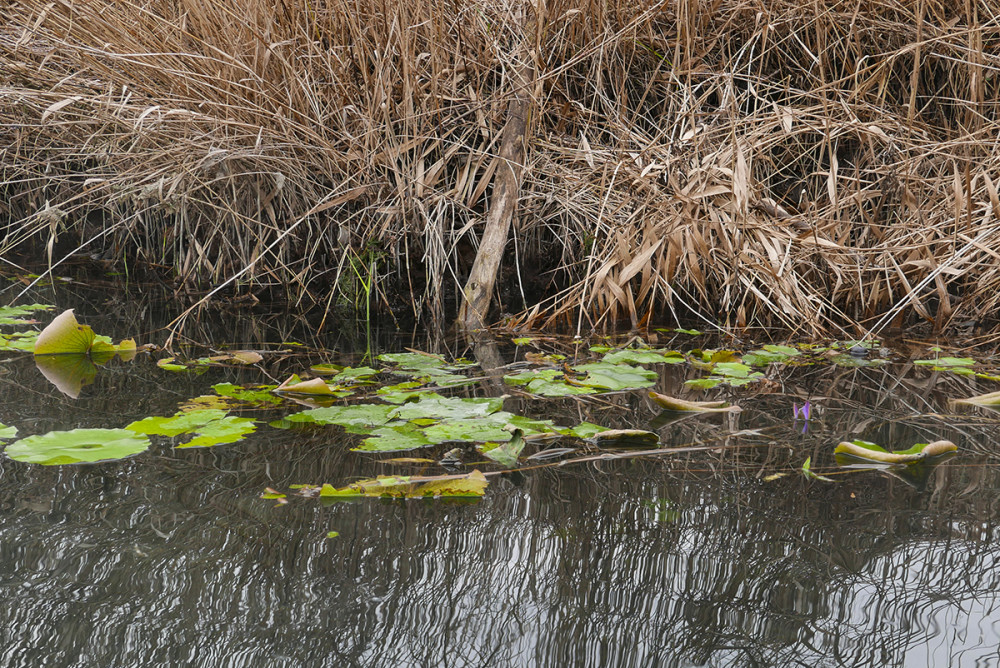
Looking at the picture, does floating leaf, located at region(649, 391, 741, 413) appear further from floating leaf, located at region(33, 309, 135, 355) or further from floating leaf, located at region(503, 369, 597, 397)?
floating leaf, located at region(33, 309, 135, 355)

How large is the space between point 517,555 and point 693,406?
0.66 m

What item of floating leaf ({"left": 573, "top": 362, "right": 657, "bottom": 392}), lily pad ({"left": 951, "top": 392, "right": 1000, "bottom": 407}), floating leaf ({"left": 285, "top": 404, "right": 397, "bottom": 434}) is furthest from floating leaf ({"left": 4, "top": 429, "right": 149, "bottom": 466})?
lily pad ({"left": 951, "top": 392, "right": 1000, "bottom": 407})

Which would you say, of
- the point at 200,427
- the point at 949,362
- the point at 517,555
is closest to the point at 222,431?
the point at 200,427

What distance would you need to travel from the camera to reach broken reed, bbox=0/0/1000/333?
2.33 meters

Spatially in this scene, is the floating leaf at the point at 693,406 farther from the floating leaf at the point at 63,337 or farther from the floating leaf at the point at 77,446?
the floating leaf at the point at 63,337

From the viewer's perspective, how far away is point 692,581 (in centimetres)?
91

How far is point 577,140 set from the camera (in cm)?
267

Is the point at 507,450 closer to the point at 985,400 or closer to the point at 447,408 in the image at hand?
the point at 447,408

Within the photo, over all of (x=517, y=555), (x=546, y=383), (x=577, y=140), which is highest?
(x=577, y=140)

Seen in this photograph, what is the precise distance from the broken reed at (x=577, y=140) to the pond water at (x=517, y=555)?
0.98 m

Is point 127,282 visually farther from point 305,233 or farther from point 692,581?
point 692,581

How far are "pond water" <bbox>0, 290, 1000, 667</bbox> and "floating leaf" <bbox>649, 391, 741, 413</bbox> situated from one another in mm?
44

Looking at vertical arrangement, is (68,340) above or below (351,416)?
above

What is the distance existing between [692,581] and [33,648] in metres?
0.67
